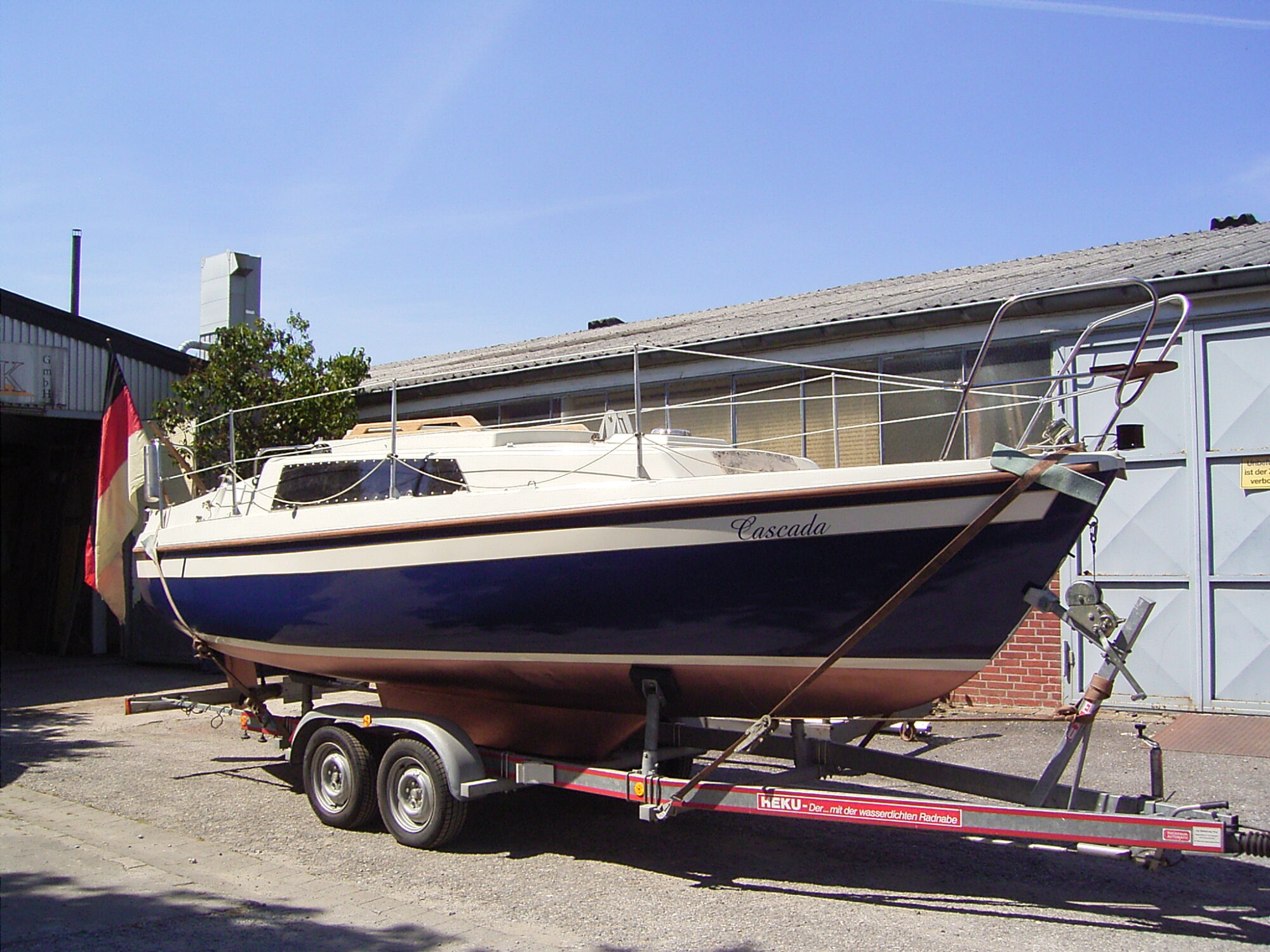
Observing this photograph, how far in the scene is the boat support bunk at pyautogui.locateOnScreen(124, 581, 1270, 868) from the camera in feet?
15.5

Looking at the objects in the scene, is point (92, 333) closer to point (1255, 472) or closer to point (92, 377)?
point (92, 377)

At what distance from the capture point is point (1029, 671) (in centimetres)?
1030

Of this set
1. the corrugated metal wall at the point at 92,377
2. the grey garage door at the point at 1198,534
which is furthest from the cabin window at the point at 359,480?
the corrugated metal wall at the point at 92,377

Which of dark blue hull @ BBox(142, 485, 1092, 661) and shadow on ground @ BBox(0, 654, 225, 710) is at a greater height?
dark blue hull @ BBox(142, 485, 1092, 661)

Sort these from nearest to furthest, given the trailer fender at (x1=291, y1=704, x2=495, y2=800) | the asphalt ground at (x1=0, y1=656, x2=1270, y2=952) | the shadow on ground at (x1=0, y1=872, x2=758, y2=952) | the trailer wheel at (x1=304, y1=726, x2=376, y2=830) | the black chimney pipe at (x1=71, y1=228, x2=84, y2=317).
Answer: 1. the shadow on ground at (x1=0, y1=872, x2=758, y2=952)
2. the asphalt ground at (x1=0, y1=656, x2=1270, y2=952)
3. the trailer fender at (x1=291, y1=704, x2=495, y2=800)
4. the trailer wheel at (x1=304, y1=726, x2=376, y2=830)
5. the black chimney pipe at (x1=71, y1=228, x2=84, y2=317)

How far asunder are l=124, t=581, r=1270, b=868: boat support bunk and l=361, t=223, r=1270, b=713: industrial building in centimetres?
259

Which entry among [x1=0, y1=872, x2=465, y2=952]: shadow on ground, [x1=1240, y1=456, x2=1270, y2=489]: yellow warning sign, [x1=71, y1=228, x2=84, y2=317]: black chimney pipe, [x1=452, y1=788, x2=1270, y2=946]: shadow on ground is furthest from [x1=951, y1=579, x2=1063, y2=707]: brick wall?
[x1=71, y1=228, x2=84, y2=317]: black chimney pipe

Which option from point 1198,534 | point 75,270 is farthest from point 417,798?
point 75,270

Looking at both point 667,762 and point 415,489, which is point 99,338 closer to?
point 415,489

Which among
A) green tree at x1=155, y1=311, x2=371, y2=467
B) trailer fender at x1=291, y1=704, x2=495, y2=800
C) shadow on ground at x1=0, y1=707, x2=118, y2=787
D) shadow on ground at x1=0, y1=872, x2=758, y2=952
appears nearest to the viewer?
shadow on ground at x1=0, y1=872, x2=758, y2=952

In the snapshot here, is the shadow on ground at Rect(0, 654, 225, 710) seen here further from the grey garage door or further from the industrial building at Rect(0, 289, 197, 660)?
the grey garage door

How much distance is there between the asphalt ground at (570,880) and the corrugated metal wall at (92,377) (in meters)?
7.52

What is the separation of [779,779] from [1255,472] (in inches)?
242

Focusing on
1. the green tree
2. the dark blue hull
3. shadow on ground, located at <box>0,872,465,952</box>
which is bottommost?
shadow on ground, located at <box>0,872,465,952</box>
